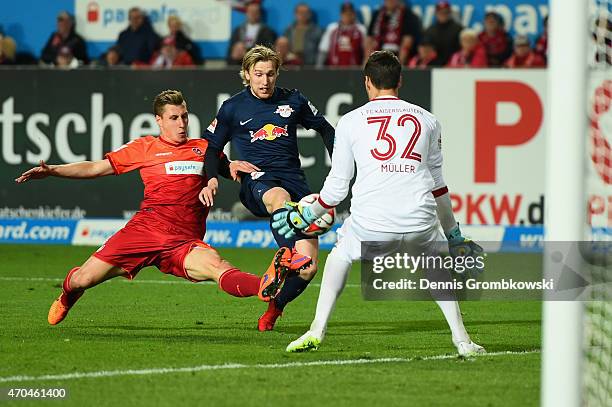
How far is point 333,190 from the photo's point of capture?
7.72m

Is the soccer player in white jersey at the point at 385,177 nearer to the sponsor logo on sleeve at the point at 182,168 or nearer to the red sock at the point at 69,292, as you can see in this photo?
the sponsor logo on sleeve at the point at 182,168

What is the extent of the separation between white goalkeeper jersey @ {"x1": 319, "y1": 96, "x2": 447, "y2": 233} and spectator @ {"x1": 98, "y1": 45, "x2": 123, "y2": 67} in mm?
12379

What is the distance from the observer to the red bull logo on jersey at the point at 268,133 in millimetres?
9883

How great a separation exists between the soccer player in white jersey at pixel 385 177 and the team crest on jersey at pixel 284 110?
202 cm

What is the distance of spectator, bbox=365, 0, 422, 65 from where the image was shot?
19.0 meters

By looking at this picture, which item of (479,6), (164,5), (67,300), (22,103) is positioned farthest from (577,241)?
(164,5)

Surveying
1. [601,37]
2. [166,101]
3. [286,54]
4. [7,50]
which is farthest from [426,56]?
[601,37]

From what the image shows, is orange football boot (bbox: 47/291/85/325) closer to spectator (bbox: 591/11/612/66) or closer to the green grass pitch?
the green grass pitch

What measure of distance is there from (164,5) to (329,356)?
1394 centimetres

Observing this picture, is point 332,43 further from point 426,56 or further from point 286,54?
point 426,56

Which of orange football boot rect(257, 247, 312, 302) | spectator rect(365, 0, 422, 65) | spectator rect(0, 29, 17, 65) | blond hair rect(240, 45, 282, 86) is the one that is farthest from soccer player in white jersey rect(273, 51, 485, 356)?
spectator rect(0, 29, 17, 65)

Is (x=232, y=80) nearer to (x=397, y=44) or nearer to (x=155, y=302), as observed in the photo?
(x=397, y=44)

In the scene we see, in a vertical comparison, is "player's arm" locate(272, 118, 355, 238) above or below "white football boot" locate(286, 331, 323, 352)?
above

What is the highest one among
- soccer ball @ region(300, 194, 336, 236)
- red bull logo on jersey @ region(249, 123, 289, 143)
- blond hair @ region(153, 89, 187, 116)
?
blond hair @ region(153, 89, 187, 116)
